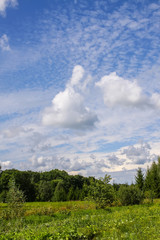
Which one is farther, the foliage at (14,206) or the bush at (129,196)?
the bush at (129,196)

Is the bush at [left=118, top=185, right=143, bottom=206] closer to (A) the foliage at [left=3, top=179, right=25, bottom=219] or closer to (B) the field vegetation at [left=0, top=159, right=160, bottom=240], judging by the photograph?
(B) the field vegetation at [left=0, top=159, right=160, bottom=240]

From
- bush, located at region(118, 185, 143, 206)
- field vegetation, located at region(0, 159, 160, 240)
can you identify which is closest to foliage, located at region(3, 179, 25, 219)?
field vegetation, located at region(0, 159, 160, 240)

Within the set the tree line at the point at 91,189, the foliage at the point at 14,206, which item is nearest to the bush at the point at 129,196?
the tree line at the point at 91,189

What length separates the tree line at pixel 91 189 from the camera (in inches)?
1000

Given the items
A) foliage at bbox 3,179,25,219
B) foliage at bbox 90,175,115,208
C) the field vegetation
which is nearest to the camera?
the field vegetation

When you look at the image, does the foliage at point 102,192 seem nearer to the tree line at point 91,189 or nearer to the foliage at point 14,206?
the tree line at point 91,189

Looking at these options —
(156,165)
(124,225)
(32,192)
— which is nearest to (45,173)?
(32,192)

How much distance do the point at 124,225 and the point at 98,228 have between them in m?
1.41

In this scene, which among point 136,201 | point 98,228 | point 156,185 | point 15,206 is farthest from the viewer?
point 156,185

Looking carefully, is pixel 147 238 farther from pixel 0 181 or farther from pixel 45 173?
pixel 45 173

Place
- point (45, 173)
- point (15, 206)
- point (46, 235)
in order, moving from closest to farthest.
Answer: point (46, 235) → point (15, 206) → point (45, 173)

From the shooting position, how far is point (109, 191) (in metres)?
25.7

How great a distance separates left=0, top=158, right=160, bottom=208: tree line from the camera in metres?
25.4

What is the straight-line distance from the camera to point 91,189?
25734 mm
